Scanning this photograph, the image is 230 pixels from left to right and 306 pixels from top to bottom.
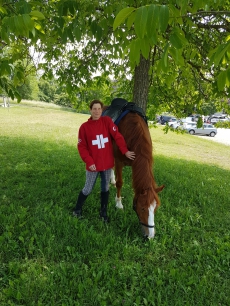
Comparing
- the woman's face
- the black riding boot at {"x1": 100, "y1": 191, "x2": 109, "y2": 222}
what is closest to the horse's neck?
the black riding boot at {"x1": 100, "y1": 191, "x2": 109, "y2": 222}

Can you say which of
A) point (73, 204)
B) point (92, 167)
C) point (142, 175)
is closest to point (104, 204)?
point (73, 204)

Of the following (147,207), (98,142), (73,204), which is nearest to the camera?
(147,207)

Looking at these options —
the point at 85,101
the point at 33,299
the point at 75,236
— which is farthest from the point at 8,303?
the point at 85,101

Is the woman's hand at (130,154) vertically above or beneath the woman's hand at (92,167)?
above

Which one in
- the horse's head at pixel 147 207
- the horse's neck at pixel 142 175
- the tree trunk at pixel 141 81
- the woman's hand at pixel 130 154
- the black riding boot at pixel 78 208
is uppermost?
the tree trunk at pixel 141 81

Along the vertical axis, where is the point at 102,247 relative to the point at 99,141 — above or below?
below

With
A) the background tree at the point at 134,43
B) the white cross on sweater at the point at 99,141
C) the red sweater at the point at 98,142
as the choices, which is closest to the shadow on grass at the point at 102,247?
the red sweater at the point at 98,142

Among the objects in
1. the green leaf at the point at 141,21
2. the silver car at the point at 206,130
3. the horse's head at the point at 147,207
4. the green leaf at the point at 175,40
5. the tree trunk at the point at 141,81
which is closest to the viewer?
the green leaf at the point at 141,21

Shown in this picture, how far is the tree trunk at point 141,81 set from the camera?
513 cm

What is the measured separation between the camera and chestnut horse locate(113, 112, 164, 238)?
3146 millimetres

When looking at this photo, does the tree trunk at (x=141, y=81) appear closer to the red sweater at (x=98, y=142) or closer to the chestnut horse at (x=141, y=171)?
the chestnut horse at (x=141, y=171)

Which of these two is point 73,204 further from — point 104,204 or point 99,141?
point 99,141

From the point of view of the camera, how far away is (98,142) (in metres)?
3.44

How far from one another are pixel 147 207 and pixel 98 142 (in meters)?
1.14
